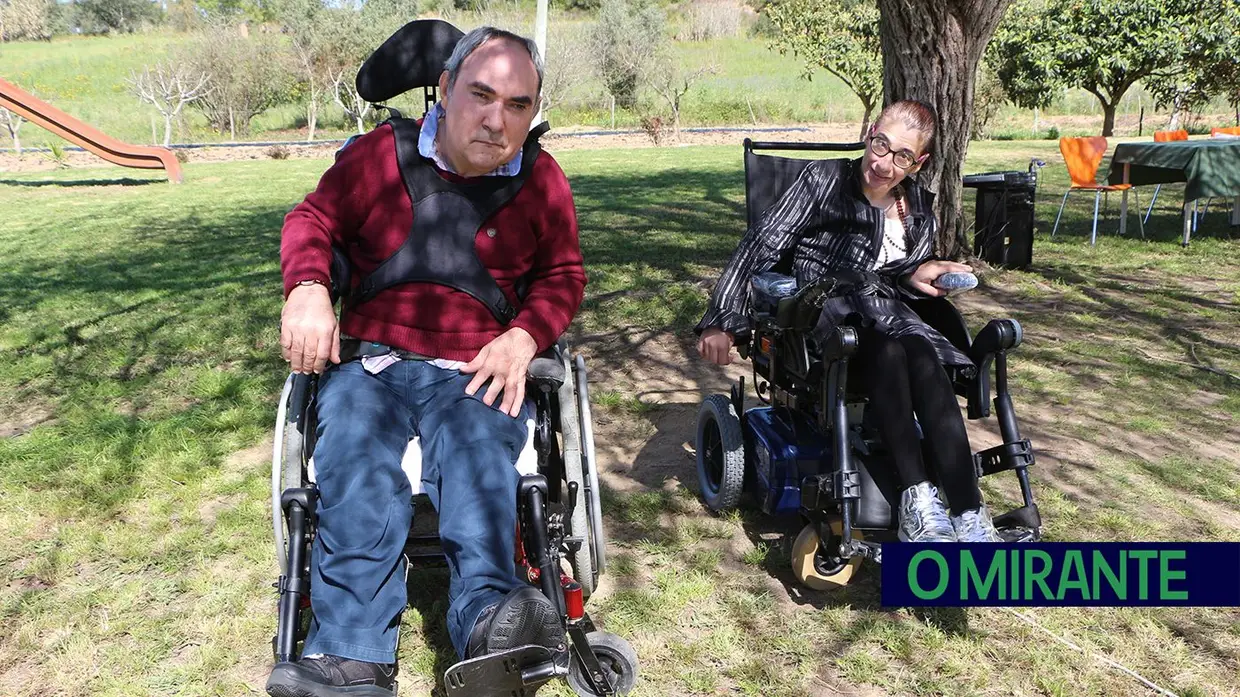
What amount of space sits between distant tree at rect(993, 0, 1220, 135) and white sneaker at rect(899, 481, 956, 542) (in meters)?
24.6

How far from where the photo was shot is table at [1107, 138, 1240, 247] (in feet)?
27.3

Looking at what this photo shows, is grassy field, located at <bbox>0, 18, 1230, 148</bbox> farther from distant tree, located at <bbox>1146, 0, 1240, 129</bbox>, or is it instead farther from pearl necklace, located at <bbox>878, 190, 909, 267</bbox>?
pearl necklace, located at <bbox>878, 190, 909, 267</bbox>

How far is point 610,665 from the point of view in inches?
90.9

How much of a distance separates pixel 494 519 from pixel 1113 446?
2.94m

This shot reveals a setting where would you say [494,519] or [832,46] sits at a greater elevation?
[832,46]

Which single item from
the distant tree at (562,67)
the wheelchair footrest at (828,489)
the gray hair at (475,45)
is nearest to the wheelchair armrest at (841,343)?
the wheelchair footrest at (828,489)

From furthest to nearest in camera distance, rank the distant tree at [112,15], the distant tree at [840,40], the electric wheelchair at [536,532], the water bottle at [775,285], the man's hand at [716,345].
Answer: the distant tree at [112,15] → the distant tree at [840,40] → the man's hand at [716,345] → the water bottle at [775,285] → the electric wheelchair at [536,532]

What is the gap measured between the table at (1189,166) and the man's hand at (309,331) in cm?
837

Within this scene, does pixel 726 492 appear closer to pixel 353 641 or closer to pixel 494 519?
pixel 494 519

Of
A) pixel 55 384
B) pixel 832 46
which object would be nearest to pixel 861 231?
pixel 55 384

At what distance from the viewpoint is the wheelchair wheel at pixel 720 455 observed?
319 cm

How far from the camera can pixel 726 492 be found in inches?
127

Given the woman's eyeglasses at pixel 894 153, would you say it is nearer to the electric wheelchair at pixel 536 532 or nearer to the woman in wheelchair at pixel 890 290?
the woman in wheelchair at pixel 890 290

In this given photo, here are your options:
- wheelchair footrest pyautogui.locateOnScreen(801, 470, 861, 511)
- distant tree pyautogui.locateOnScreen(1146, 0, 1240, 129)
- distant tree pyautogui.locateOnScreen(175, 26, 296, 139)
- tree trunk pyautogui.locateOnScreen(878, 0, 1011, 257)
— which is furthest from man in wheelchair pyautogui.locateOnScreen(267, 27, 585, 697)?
distant tree pyautogui.locateOnScreen(175, 26, 296, 139)
